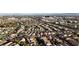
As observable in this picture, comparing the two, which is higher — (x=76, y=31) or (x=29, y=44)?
(x=76, y=31)

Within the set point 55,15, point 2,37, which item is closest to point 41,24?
point 55,15
